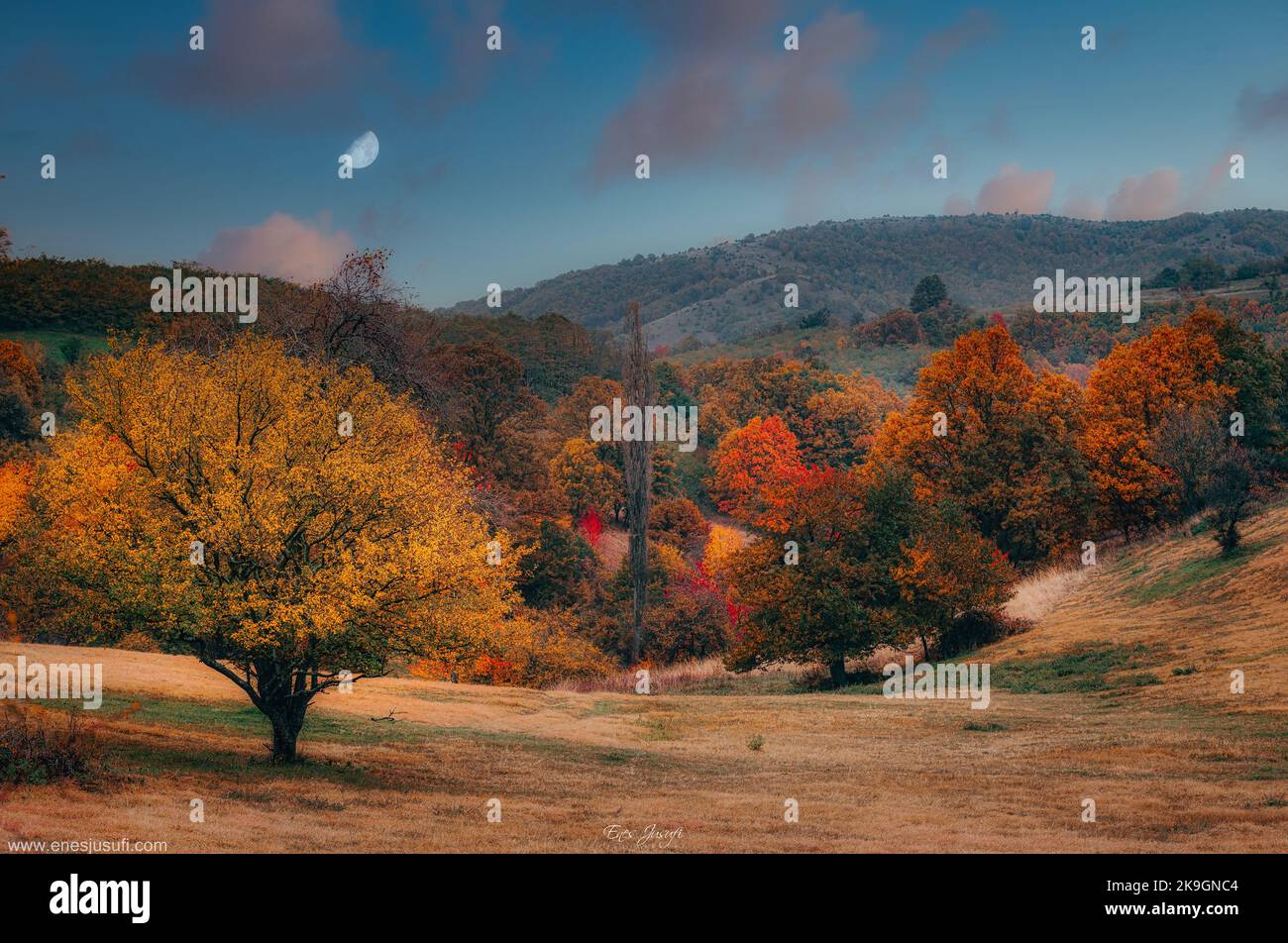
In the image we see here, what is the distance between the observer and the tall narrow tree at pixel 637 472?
5653cm

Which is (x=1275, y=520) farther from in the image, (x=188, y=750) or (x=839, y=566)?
(x=188, y=750)

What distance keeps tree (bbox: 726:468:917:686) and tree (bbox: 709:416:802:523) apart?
46.0 m

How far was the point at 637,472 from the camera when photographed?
59438mm

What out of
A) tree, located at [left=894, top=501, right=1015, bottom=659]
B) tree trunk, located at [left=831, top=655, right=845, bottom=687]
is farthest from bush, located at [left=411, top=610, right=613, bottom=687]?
tree, located at [left=894, top=501, right=1015, bottom=659]

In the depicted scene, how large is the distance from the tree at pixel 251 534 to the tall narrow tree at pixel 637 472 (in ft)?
121

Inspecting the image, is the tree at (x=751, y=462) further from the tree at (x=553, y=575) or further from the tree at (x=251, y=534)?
the tree at (x=251, y=534)

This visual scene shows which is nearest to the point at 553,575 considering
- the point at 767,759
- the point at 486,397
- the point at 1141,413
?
the point at 486,397

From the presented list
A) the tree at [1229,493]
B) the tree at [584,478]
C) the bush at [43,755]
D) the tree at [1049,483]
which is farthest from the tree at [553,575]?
the bush at [43,755]

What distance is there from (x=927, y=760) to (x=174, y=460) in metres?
17.9

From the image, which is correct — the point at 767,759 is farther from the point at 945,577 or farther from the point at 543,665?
the point at 543,665

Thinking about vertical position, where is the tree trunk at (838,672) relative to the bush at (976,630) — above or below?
below

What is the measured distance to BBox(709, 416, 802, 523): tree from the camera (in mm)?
95625

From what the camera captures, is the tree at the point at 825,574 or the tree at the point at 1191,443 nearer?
the tree at the point at 825,574
